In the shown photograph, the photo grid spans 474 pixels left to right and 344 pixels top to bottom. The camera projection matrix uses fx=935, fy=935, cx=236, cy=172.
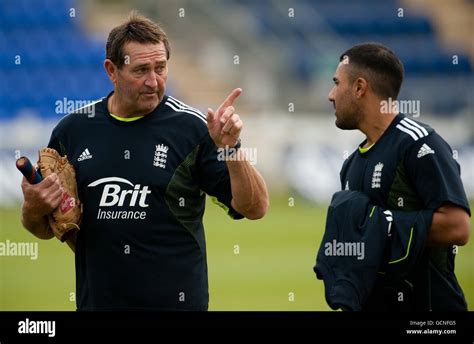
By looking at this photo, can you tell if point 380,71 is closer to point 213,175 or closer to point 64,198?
point 213,175

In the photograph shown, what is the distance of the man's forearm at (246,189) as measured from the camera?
4.20m

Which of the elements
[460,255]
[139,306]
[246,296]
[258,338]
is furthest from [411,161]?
[460,255]

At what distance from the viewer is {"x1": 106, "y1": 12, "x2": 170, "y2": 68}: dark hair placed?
4.51 meters

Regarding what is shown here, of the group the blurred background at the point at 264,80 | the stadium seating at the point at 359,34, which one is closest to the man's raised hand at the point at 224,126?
the blurred background at the point at 264,80

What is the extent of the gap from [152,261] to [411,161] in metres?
1.28

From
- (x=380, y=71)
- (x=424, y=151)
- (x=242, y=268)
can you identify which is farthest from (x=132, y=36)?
(x=242, y=268)

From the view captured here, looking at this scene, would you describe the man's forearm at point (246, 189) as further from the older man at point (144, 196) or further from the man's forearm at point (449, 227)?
the man's forearm at point (449, 227)

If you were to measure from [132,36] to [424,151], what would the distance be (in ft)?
4.92

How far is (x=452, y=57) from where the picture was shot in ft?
73.3

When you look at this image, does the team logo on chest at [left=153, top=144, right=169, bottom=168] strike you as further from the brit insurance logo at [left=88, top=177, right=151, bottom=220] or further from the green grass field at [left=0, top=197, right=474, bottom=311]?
the green grass field at [left=0, top=197, right=474, bottom=311]

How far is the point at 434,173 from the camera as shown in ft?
13.4

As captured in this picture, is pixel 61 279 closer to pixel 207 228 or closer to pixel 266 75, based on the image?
pixel 207 228

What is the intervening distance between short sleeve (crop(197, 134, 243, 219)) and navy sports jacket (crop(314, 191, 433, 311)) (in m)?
0.47

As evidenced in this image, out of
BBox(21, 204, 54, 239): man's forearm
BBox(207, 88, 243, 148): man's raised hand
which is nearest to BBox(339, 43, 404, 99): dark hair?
BBox(207, 88, 243, 148): man's raised hand
